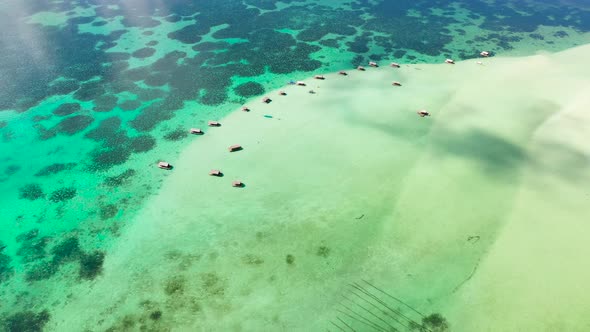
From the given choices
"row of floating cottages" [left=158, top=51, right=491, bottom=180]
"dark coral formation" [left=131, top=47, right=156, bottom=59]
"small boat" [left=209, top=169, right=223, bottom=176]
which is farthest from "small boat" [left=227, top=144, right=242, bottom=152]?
"dark coral formation" [left=131, top=47, right=156, bottom=59]

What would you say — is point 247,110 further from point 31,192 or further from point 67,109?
point 31,192

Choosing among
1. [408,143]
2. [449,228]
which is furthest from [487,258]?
[408,143]

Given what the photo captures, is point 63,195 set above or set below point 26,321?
above

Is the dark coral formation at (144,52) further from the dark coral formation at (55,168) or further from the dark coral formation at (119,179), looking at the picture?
the dark coral formation at (119,179)

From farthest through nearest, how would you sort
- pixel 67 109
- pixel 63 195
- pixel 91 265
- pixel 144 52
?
pixel 144 52
pixel 67 109
pixel 63 195
pixel 91 265

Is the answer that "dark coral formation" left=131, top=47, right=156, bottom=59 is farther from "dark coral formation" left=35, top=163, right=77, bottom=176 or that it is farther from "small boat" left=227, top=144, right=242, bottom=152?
"small boat" left=227, top=144, right=242, bottom=152

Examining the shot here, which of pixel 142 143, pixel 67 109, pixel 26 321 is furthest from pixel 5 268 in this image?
pixel 67 109

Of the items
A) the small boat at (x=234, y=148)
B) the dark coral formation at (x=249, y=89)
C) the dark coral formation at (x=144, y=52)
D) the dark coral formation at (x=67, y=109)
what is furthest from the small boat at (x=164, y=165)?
the dark coral formation at (x=144, y=52)

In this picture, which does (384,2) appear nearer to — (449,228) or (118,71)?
(118,71)
